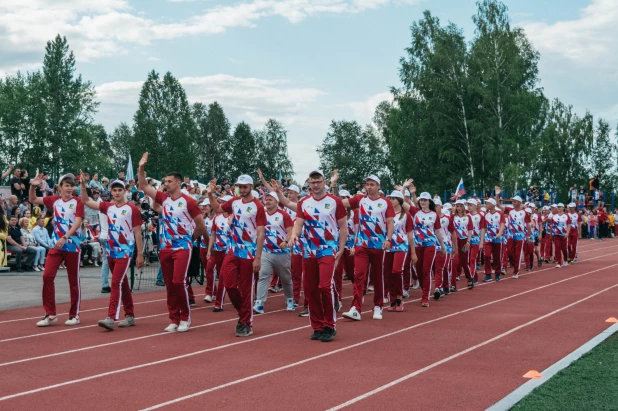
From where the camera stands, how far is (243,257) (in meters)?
10.7

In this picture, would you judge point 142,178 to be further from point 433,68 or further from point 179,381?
point 433,68

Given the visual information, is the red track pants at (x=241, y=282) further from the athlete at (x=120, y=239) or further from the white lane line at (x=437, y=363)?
the white lane line at (x=437, y=363)

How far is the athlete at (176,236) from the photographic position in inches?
431

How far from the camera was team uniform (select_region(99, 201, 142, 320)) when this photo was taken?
11.4 m

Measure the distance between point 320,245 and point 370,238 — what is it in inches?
71.3

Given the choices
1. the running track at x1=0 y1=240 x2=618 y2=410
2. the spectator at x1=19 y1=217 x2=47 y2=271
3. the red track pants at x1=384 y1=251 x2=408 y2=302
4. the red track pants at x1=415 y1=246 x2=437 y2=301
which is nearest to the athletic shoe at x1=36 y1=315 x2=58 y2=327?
the running track at x1=0 y1=240 x2=618 y2=410

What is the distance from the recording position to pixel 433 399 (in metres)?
6.97

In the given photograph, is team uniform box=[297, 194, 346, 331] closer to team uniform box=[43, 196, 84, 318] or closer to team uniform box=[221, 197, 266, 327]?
team uniform box=[221, 197, 266, 327]

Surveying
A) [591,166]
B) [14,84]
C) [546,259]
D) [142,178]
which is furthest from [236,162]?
[142,178]

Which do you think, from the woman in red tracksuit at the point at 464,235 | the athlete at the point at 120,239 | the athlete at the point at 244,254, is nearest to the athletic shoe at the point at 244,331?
the athlete at the point at 244,254

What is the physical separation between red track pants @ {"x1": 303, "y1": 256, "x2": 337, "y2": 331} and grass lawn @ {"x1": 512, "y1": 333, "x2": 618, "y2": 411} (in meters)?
3.26

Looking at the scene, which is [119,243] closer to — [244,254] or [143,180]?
[143,180]

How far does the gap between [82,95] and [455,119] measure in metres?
36.4

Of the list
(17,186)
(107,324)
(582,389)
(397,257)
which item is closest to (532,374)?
(582,389)
